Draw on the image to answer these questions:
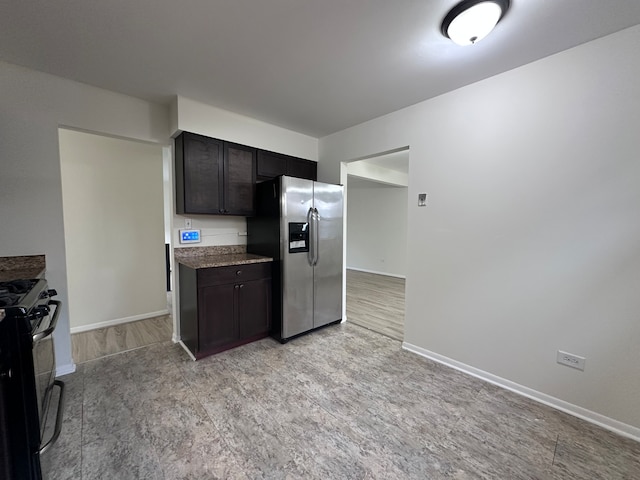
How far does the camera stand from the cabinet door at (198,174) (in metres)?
2.71

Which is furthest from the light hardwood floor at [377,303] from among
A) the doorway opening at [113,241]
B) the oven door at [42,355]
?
the oven door at [42,355]

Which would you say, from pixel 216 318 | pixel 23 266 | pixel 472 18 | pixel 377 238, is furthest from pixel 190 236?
pixel 377 238

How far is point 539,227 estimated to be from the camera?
2.05 m

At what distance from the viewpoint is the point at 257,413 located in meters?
1.89

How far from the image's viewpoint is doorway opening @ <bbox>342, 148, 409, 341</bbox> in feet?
14.9

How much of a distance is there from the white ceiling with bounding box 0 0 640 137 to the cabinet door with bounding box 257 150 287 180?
77 centimetres

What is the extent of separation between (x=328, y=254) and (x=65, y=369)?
277cm

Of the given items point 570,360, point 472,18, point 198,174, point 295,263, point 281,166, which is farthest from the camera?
point 281,166

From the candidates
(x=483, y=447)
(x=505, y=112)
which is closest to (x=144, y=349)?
(x=483, y=447)

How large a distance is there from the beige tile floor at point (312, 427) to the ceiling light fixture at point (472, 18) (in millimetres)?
2511

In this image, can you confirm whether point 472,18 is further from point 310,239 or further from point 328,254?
point 328,254

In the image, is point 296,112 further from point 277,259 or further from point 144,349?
point 144,349

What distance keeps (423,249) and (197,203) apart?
7.89 feet

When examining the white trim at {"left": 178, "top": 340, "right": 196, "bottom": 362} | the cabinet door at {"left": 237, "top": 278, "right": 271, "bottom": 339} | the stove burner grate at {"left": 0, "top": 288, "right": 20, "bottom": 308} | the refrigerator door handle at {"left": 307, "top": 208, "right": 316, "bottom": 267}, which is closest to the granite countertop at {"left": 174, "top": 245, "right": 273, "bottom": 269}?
the cabinet door at {"left": 237, "top": 278, "right": 271, "bottom": 339}
